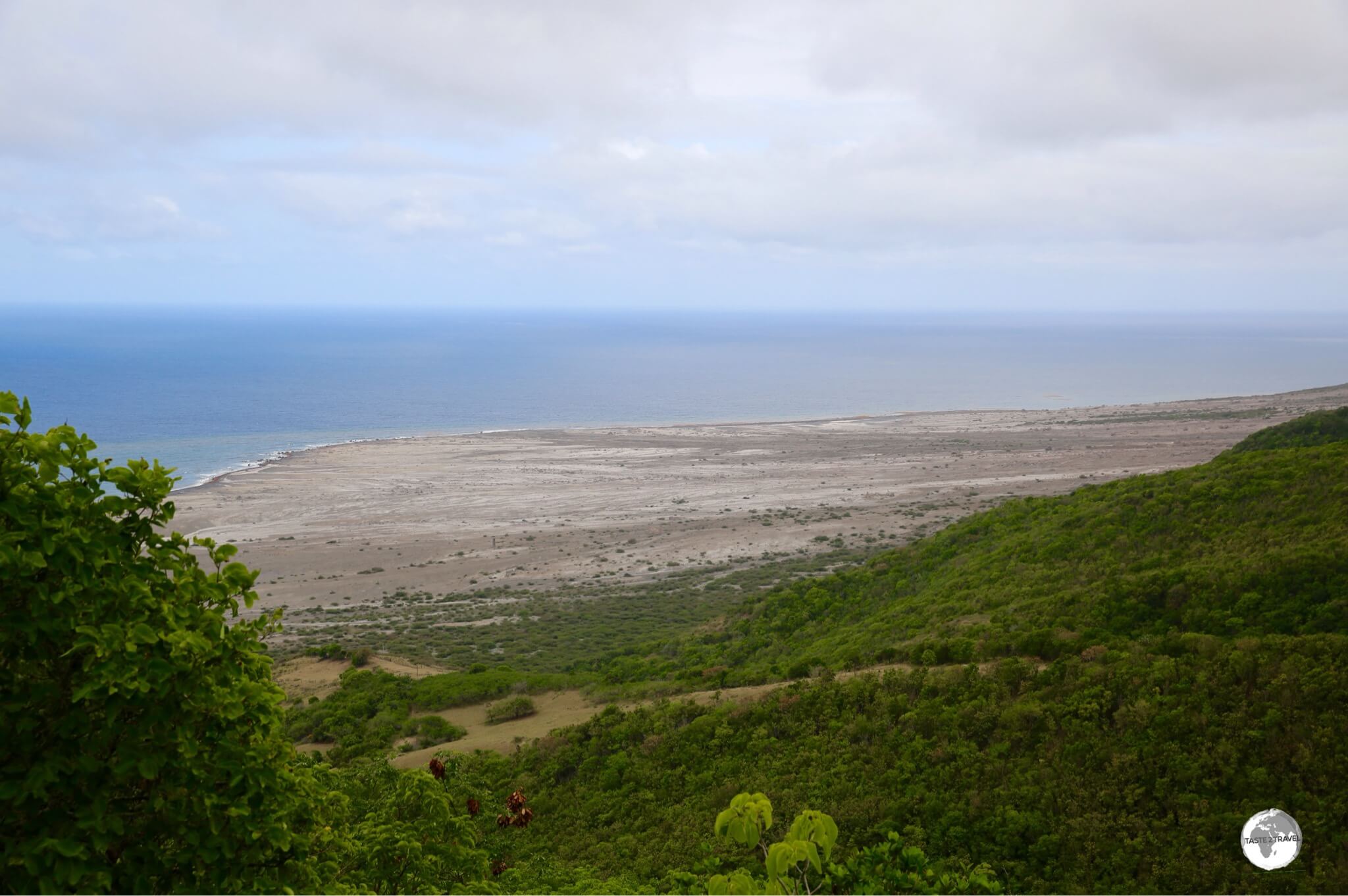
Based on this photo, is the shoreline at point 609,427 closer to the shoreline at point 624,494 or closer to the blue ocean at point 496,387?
the shoreline at point 624,494

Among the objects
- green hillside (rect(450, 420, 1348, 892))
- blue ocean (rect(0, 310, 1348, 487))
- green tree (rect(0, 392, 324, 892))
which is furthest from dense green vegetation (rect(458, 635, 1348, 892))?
blue ocean (rect(0, 310, 1348, 487))

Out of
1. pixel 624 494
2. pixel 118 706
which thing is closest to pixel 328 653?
pixel 118 706

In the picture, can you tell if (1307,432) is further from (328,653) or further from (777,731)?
(328,653)

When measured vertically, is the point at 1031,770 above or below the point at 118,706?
below

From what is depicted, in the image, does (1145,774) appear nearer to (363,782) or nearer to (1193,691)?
(1193,691)

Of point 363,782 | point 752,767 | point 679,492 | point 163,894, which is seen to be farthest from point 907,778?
point 679,492

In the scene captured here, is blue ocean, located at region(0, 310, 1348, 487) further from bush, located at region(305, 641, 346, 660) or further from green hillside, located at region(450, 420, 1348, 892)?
green hillside, located at region(450, 420, 1348, 892)
